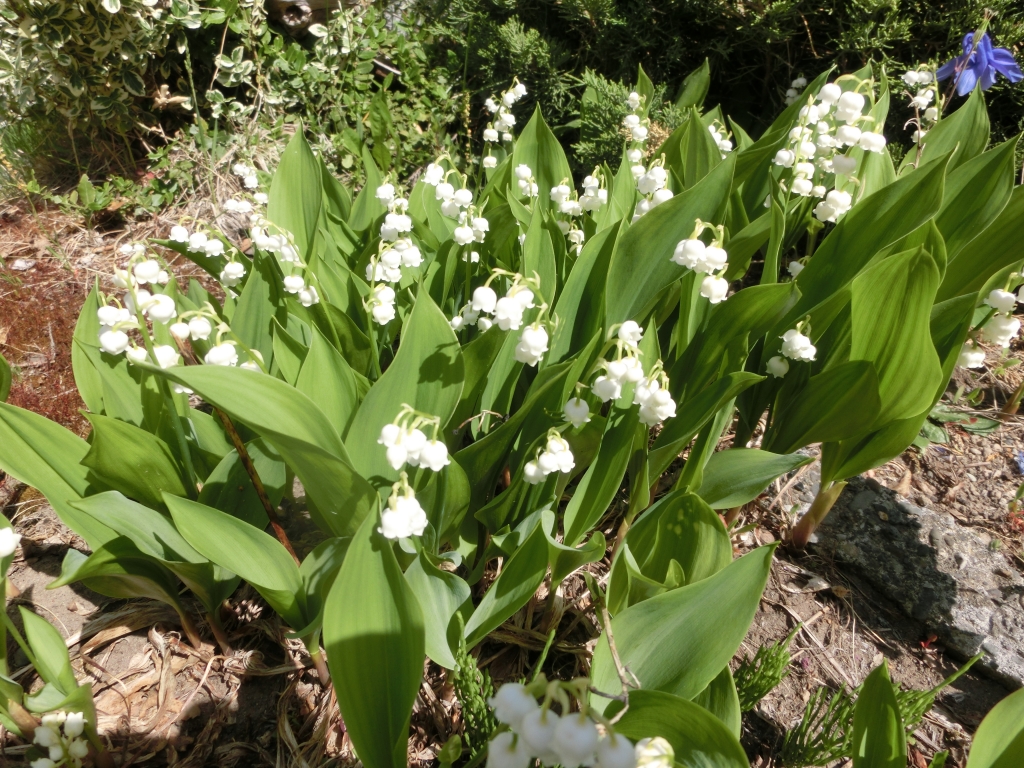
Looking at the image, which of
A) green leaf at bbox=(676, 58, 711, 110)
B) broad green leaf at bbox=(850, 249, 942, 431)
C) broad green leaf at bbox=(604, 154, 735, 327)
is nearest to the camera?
broad green leaf at bbox=(850, 249, 942, 431)

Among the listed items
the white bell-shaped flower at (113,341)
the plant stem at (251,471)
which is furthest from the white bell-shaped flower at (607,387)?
the white bell-shaped flower at (113,341)

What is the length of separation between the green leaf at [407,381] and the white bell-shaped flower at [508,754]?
723 mm

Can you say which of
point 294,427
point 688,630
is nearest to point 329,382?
point 294,427

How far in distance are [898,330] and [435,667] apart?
1426mm

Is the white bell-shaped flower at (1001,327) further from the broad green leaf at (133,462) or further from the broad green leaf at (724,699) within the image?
the broad green leaf at (133,462)

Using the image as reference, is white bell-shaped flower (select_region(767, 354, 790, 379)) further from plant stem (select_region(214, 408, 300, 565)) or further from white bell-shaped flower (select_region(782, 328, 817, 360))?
plant stem (select_region(214, 408, 300, 565))

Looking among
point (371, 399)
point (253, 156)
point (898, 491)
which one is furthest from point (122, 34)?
point (898, 491)

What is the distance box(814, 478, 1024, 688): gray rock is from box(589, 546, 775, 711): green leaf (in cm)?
103

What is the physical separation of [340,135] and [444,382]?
2.91m

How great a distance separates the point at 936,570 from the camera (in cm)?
192

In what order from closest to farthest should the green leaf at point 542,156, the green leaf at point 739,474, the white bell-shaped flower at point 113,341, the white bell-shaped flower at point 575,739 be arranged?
1. the white bell-shaped flower at point 575,739
2. the white bell-shaped flower at point 113,341
3. the green leaf at point 739,474
4. the green leaf at point 542,156

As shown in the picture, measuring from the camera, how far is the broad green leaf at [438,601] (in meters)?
1.34

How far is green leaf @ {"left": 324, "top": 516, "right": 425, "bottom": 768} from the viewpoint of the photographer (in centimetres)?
111

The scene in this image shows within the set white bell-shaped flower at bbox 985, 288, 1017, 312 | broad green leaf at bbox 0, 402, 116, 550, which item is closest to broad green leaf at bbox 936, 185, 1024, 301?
white bell-shaped flower at bbox 985, 288, 1017, 312
